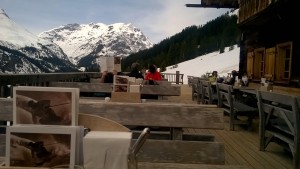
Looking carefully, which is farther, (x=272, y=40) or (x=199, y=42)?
(x=199, y=42)

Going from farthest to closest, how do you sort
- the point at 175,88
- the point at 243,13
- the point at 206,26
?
the point at 206,26
the point at 243,13
the point at 175,88

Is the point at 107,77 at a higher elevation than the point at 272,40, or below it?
below

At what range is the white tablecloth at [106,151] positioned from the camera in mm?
1476

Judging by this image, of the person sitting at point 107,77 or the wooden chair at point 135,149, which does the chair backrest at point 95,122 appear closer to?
the wooden chair at point 135,149

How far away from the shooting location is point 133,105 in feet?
9.55

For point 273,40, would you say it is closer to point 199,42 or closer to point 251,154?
point 251,154

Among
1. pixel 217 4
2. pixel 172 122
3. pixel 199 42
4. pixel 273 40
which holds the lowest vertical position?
pixel 172 122

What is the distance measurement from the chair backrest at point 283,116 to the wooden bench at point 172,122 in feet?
5.24

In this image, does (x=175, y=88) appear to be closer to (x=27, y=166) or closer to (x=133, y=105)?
(x=133, y=105)

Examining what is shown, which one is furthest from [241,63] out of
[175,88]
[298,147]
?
[298,147]

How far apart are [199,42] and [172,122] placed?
88.3 m

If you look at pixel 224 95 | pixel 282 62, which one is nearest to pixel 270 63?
pixel 282 62

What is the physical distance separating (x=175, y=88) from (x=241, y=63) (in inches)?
461

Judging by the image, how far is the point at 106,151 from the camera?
148 cm
